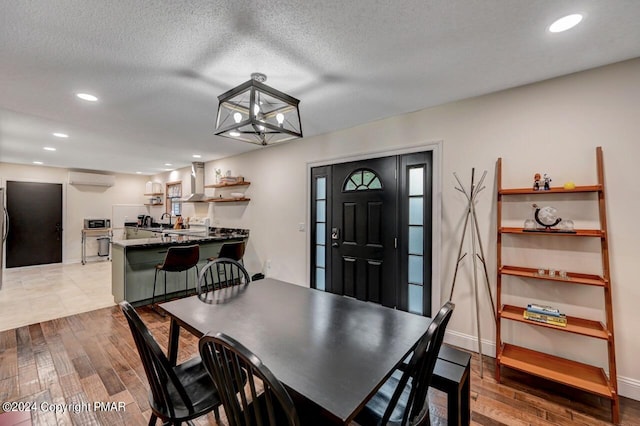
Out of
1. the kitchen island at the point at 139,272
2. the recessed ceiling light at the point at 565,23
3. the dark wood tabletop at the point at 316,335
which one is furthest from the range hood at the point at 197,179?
the recessed ceiling light at the point at 565,23

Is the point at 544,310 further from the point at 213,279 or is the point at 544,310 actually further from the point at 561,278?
the point at 213,279

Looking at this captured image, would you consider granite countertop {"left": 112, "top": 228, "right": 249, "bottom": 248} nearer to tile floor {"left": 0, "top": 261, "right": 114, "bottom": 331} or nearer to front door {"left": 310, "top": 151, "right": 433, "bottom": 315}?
tile floor {"left": 0, "top": 261, "right": 114, "bottom": 331}

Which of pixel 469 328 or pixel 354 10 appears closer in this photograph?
pixel 354 10

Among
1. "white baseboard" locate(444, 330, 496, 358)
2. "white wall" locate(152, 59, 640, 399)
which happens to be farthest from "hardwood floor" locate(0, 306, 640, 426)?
"white wall" locate(152, 59, 640, 399)

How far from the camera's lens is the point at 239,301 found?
1855mm

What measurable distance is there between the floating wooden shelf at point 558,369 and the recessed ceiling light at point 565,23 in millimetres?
2314

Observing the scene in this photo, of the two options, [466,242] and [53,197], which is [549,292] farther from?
[53,197]

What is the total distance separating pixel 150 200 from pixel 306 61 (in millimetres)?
7813

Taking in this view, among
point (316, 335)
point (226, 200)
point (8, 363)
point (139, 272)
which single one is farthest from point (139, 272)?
point (316, 335)

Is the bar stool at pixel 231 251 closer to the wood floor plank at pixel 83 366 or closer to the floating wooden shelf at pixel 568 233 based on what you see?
the wood floor plank at pixel 83 366

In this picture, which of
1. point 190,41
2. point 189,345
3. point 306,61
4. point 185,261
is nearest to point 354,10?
point 306,61

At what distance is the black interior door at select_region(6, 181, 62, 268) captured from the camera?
620 cm

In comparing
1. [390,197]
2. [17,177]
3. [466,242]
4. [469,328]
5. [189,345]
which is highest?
[17,177]

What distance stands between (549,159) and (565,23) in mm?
1064
